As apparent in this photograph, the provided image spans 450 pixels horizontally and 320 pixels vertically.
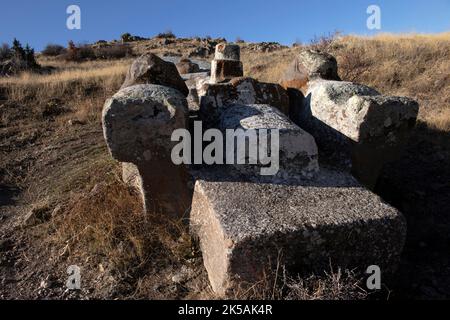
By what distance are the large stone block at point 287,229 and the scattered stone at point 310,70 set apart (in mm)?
1496

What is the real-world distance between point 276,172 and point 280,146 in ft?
0.60

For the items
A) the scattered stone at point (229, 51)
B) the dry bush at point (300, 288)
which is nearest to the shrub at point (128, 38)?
the scattered stone at point (229, 51)

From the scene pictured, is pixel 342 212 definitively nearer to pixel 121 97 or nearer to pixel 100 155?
pixel 121 97

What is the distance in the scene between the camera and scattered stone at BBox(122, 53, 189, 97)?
3701mm

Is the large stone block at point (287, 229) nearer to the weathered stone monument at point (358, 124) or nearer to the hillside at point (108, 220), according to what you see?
the hillside at point (108, 220)

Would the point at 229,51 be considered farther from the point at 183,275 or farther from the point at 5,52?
the point at 5,52

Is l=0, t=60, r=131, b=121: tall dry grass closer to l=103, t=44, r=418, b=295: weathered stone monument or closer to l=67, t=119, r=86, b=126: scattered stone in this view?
l=67, t=119, r=86, b=126: scattered stone

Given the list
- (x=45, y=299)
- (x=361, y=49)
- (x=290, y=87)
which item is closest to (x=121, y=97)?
(x=45, y=299)

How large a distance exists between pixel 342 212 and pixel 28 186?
347cm

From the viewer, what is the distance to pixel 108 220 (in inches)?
134

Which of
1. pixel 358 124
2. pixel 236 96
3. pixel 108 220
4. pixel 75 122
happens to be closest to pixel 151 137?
pixel 108 220

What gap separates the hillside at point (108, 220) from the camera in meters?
2.97

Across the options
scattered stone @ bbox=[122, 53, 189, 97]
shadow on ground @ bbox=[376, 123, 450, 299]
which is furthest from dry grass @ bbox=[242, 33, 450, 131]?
scattered stone @ bbox=[122, 53, 189, 97]

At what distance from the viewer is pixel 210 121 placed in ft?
12.0
